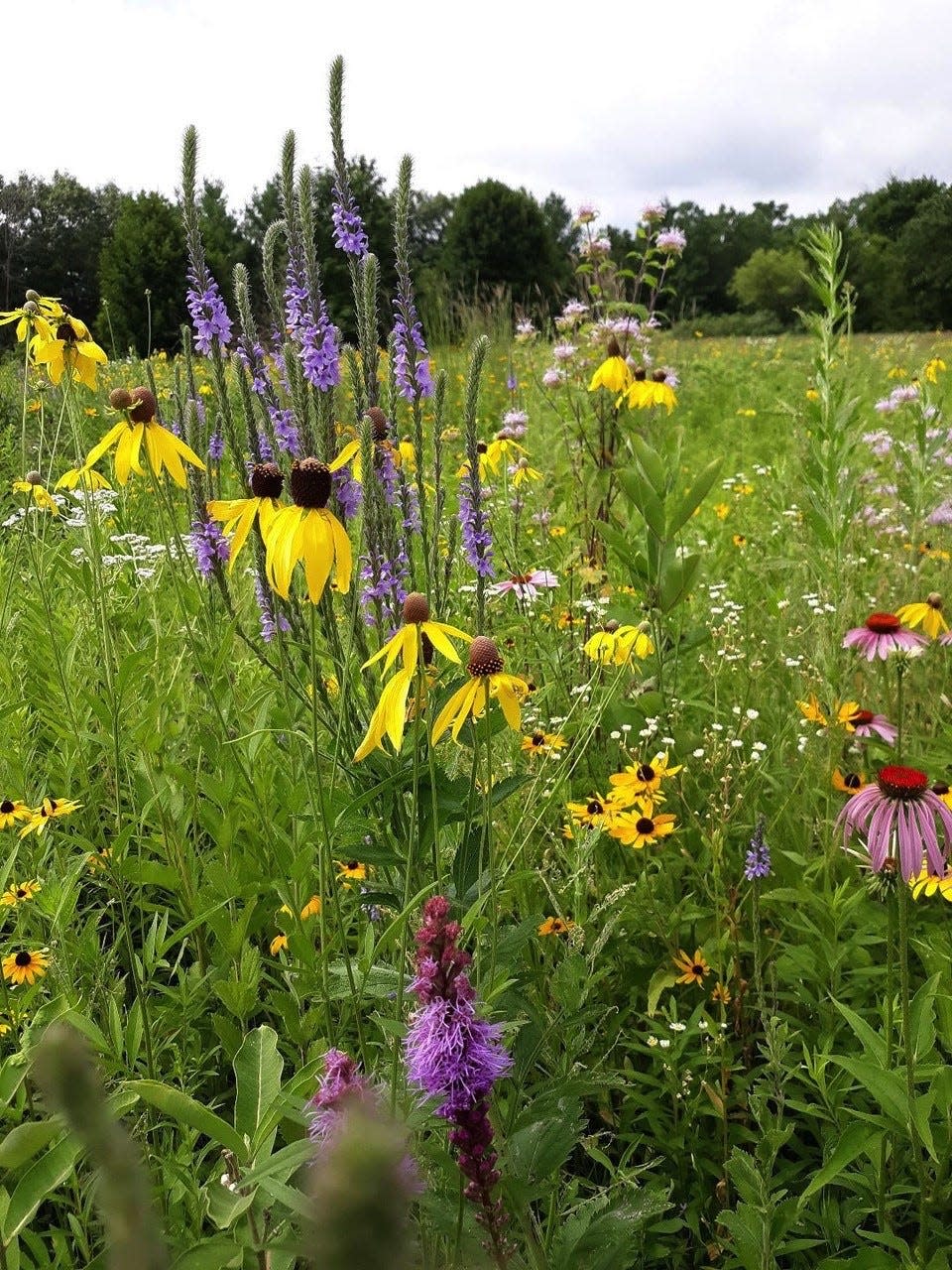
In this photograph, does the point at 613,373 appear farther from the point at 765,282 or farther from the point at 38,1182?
the point at 765,282

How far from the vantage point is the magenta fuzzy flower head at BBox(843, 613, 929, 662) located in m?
1.78

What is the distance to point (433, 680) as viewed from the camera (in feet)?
4.54

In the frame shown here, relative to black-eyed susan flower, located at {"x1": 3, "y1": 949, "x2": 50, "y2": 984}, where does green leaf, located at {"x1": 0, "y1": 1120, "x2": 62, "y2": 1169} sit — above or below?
above

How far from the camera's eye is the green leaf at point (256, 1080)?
89 cm

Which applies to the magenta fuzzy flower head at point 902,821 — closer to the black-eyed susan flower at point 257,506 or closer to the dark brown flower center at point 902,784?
the dark brown flower center at point 902,784

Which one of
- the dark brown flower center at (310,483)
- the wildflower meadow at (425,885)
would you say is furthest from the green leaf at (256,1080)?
the dark brown flower center at (310,483)

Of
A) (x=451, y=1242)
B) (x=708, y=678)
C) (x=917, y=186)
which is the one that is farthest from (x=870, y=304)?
(x=451, y=1242)

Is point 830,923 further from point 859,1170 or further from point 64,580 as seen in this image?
point 64,580

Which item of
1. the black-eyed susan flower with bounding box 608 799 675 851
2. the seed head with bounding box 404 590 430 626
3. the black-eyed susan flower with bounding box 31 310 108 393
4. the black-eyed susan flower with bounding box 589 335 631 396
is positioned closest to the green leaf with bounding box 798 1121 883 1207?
the black-eyed susan flower with bounding box 608 799 675 851

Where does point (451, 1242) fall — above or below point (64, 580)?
below

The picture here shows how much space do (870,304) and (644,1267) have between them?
102 ft

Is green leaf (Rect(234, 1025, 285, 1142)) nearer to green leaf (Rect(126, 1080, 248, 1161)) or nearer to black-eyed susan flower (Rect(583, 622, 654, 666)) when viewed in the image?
green leaf (Rect(126, 1080, 248, 1161))

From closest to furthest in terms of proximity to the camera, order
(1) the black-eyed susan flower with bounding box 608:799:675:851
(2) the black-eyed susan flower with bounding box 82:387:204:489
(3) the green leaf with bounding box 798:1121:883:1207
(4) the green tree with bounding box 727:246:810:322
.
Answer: (3) the green leaf with bounding box 798:1121:883:1207
(2) the black-eyed susan flower with bounding box 82:387:204:489
(1) the black-eyed susan flower with bounding box 608:799:675:851
(4) the green tree with bounding box 727:246:810:322

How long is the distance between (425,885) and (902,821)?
2.20 feet
